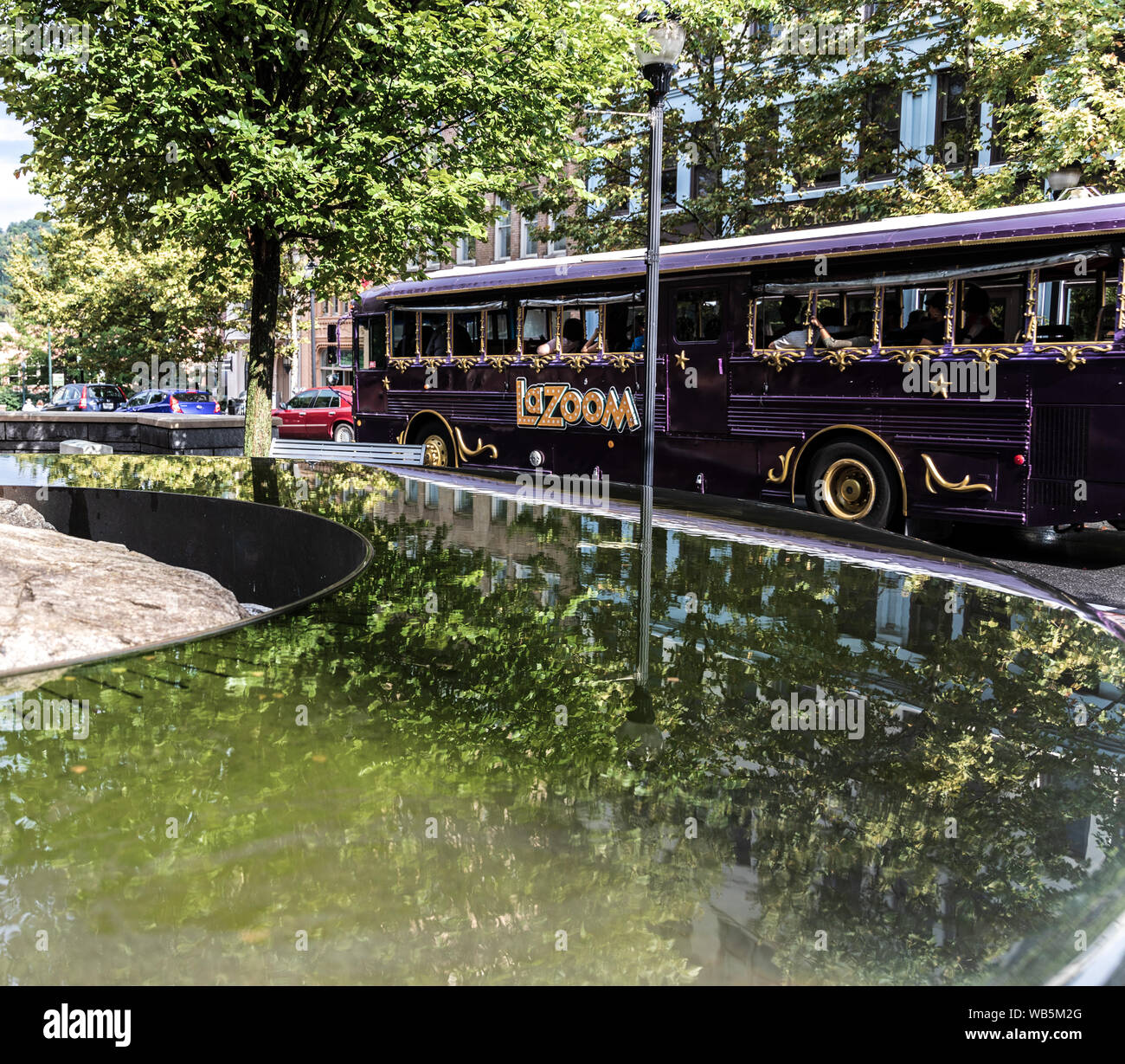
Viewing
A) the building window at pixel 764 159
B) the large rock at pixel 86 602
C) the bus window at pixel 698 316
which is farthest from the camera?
the building window at pixel 764 159

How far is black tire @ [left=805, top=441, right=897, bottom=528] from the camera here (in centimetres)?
1305

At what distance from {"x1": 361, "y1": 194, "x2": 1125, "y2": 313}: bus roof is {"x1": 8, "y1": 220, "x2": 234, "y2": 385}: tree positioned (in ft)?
108

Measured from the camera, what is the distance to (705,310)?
15.0 meters

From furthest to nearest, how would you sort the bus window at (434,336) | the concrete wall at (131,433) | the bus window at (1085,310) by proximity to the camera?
the bus window at (434,336) < the concrete wall at (131,433) < the bus window at (1085,310)

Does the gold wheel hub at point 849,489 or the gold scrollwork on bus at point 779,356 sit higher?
the gold scrollwork on bus at point 779,356

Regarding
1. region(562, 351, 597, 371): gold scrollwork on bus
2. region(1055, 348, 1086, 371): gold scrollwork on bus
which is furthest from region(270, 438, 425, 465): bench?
region(1055, 348, 1086, 371): gold scrollwork on bus

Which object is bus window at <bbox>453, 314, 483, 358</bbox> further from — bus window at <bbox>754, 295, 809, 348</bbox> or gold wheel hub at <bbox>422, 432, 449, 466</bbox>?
bus window at <bbox>754, 295, 809, 348</bbox>

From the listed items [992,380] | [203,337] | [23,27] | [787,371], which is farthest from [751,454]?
[203,337]

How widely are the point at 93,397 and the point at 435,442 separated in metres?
39.3

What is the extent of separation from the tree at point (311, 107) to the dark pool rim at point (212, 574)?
720 cm

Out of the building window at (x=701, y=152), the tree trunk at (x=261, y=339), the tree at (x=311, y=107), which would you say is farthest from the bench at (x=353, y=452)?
the building window at (x=701, y=152)

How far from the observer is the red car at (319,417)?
34250 millimetres

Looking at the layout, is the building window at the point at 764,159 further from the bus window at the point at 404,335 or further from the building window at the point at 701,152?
the bus window at the point at 404,335
